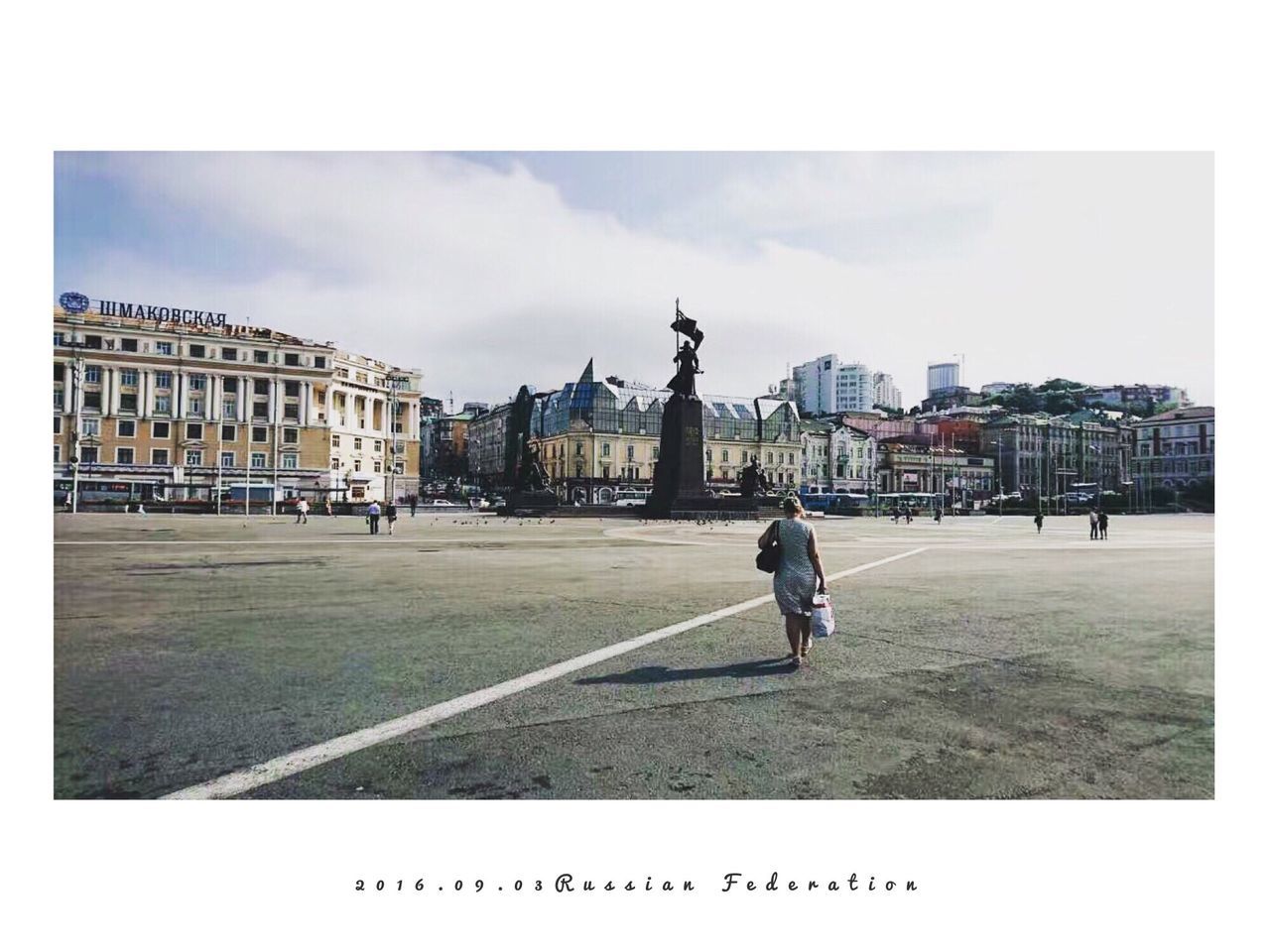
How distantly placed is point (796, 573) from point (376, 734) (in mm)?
3045

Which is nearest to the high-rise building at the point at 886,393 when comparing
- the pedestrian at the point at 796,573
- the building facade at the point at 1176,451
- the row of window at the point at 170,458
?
the building facade at the point at 1176,451

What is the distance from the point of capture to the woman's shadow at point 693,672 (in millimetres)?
5082

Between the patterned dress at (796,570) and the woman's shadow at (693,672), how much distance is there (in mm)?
419

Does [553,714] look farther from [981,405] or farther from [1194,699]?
[981,405]

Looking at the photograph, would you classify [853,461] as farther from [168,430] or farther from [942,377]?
[168,430]

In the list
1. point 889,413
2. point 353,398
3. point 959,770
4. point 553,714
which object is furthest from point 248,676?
point 889,413

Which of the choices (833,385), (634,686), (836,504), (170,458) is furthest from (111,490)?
(836,504)

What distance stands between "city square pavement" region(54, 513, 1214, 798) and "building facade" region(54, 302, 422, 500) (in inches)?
64.0

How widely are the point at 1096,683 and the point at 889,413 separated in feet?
40.1

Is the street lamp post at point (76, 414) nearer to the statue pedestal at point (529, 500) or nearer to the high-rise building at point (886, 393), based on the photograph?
the high-rise building at point (886, 393)

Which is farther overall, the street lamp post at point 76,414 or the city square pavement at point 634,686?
the street lamp post at point 76,414

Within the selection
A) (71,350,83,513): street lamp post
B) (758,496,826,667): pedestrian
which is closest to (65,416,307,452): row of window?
(71,350,83,513): street lamp post

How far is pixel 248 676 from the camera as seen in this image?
17.1 feet
